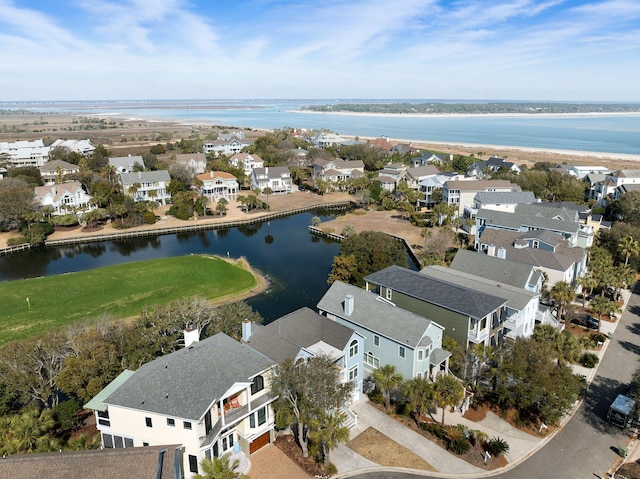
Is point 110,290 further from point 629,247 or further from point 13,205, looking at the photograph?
point 629,247

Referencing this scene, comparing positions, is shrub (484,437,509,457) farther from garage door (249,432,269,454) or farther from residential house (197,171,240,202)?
residential house (197,171,240,202)

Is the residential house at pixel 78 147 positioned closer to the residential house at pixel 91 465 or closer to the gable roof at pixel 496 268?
the gable roof at pixel 496 268

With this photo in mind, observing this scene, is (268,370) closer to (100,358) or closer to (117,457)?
(117,457)

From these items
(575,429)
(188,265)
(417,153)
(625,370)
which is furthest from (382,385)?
(417,153)

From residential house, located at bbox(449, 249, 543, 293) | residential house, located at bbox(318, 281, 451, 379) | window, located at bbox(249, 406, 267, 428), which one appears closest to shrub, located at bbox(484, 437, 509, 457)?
residential house, located at bbox(318, 281, 451, 379)

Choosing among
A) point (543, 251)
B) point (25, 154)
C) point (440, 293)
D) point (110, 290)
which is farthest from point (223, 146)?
point (440, 293)

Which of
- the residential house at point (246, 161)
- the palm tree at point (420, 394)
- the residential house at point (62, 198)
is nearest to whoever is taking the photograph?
the palm tree at point (420, 394)

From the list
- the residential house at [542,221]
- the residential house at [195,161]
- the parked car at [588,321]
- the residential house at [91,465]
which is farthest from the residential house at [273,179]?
the residential house at [91,465]
